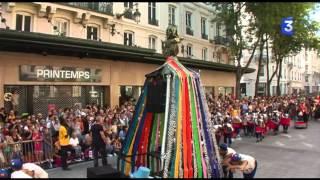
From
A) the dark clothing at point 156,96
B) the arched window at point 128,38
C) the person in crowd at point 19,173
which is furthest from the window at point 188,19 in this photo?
the person in crowd at point 19,173

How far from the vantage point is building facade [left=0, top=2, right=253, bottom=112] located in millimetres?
18906

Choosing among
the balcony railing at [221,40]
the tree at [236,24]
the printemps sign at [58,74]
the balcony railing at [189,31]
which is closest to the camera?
the printemps sign at [58,74]

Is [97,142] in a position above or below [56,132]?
below

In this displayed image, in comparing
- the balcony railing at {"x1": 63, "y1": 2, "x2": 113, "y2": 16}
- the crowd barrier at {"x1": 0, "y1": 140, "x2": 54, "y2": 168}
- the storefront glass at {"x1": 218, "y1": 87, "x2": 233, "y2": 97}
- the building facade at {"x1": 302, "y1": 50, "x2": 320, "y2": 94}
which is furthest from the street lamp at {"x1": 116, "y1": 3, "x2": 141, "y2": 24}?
the building facade at {"x1": 302, "y1": 50, "x2": 320, "y2": 94}

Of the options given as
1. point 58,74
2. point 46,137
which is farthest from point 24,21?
point 46,137

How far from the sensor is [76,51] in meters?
20.4

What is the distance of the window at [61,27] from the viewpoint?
22.8m

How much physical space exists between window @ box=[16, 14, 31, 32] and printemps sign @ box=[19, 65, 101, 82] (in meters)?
2.57

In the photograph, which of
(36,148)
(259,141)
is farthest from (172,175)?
(259,141)

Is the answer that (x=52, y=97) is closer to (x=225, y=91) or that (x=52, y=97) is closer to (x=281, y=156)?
(x=281, y=156)

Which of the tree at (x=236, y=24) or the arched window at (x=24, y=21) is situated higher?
the tree at (x=236, y=24)

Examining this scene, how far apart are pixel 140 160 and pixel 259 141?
9818 millimetres

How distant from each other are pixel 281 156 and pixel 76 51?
10.9m

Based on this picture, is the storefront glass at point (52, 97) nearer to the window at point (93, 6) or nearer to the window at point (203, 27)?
the window at point (93, 6)
